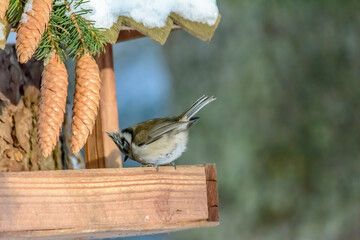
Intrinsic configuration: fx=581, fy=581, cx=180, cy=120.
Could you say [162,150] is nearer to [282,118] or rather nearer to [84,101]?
[84,101]

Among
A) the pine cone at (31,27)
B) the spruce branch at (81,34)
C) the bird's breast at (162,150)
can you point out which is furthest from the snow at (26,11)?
the bird's breast at (162,150)

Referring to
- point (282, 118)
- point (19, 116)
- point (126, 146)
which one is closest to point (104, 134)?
point (126, 146)

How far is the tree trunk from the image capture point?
1930 mm

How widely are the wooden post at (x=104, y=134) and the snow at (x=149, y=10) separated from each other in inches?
12.6

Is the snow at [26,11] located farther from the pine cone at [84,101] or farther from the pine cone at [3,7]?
the pine cone at [84,101]

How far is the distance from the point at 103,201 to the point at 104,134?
50cm

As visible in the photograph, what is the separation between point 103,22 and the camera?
159 cm

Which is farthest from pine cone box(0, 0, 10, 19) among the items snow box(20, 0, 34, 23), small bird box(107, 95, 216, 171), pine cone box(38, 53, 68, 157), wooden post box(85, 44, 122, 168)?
small bird box(107, 95, 216, 171)

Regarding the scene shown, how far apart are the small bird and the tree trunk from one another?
32cm

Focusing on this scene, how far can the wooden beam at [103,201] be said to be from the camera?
51.3 inches

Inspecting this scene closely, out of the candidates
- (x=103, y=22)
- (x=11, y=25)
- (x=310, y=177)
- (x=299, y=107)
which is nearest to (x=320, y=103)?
(x=299, y=107)

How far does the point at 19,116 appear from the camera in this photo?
201 cm

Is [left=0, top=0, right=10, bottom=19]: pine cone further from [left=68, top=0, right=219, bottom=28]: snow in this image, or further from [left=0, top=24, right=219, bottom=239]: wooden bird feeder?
[left=0, top=24, right=219, bottom=239]: wooden bird feeder

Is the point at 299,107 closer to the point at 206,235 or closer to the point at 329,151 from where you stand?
the point at 329,151
